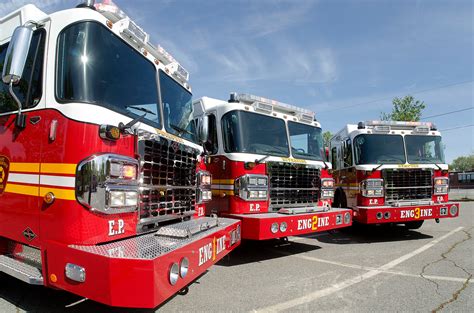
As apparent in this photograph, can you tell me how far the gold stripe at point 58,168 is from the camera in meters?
2.62

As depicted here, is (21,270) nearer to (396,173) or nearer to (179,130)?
(179,130)

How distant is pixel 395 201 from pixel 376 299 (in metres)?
4.32

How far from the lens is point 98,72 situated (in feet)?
9.68

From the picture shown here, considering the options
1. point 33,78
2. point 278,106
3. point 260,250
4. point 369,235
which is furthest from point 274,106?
point 369,235

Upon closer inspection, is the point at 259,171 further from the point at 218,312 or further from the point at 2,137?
the point at 2,137

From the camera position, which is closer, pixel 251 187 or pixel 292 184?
pixel 251 187

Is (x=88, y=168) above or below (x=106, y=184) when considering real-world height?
above

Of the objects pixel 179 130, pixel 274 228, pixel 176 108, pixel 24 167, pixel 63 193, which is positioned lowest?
pixel 274 228

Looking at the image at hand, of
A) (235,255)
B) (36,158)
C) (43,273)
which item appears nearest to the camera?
(43,273)

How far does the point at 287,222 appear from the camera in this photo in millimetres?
5320

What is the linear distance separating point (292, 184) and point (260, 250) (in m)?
1.44

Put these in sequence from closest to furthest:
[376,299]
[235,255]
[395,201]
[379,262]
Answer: [376,299]
[379,262]
[235,255]
[395,201]

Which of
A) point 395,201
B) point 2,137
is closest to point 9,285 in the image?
point 2,137

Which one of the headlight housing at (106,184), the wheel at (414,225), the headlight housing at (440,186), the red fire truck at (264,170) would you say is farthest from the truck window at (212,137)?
the wheel at (414,225)
